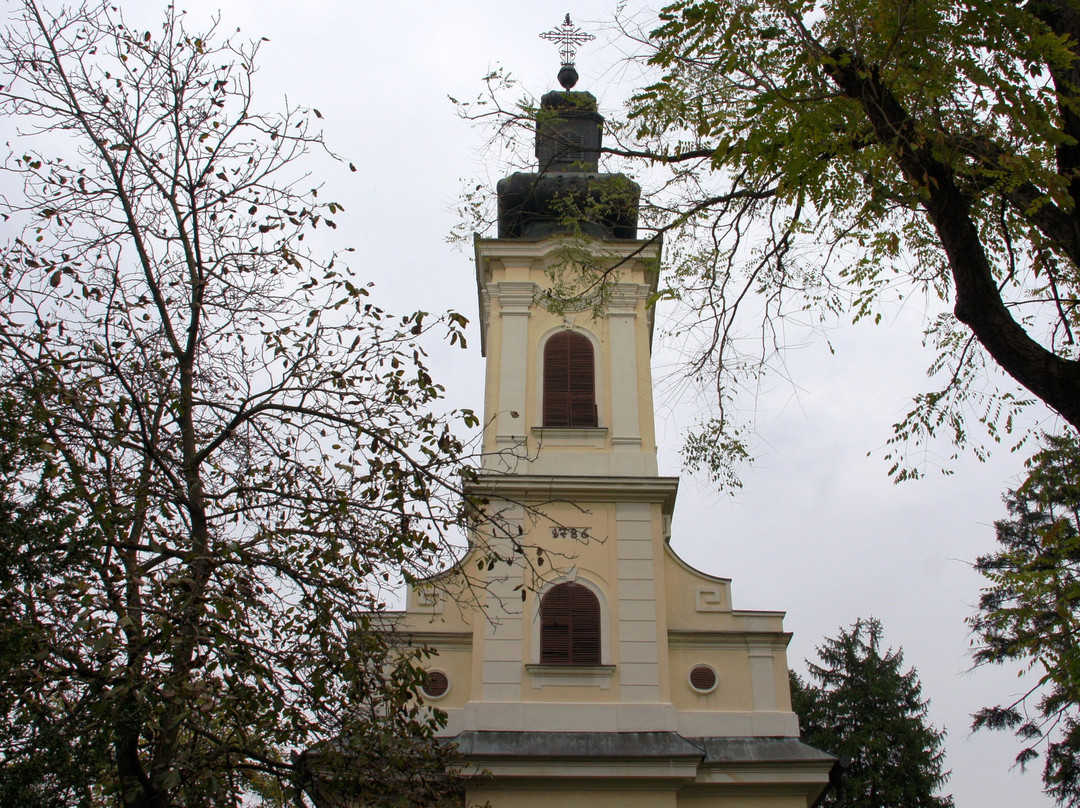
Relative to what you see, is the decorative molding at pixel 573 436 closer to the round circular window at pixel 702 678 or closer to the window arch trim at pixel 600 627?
the window arch trim at pixel 600 627

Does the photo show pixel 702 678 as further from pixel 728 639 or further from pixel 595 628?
pixel 595 628

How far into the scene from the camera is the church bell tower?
43.5 ft

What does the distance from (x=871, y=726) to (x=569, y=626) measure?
15.9 metres

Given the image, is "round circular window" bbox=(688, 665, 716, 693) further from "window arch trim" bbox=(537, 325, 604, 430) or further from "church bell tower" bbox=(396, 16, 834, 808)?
"window arch trim" bbox=(537, 325, 604, 430)

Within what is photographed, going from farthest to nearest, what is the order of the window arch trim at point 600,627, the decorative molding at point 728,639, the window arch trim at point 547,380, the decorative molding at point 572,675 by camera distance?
the window arch trim at point 547,380 < the decorative molding at point 728,639 < the window arch trim at point 600,627 < the decorative molding at point 572,675

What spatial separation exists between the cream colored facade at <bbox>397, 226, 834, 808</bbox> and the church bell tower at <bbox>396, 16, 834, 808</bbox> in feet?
0.08

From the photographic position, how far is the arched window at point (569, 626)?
47.9ft

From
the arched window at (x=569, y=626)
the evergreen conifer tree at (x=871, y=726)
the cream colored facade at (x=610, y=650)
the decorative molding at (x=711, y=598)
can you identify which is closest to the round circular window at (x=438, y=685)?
the cream colored facade at (x=610, y=650)

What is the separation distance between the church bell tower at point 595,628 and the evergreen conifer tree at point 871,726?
12.2 metres

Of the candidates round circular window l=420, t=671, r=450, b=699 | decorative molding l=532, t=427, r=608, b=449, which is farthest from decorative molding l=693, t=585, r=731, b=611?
round circular window l=420, t=671, r=450, b=699

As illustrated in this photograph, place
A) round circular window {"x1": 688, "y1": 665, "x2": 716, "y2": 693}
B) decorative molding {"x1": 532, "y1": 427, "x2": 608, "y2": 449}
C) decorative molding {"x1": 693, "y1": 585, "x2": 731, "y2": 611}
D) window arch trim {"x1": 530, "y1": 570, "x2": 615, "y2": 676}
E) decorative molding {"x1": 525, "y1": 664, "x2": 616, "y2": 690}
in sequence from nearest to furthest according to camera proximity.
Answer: decorative molding {"x1": 525, "y1": 664, "x2": 616, "y2": 690}, window arch trim {"x1": 530, "y1": 570, "x2": 615, "y2": 676}, round circular window {"x1": 688, "y1": 665, "x2": 716, "y2": 693}, decorative molding {"x1": 693, "y1": 585, "x2": 731, "y2": 611}, decorative molding {"x1": 532, "y1": 427, "x2": 608, "y2": 449}

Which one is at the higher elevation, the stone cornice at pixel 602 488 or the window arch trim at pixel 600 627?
the stone cornice at pixel 602 488

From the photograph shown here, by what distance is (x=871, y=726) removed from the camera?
27.1 meters

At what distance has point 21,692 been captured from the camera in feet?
19.0
